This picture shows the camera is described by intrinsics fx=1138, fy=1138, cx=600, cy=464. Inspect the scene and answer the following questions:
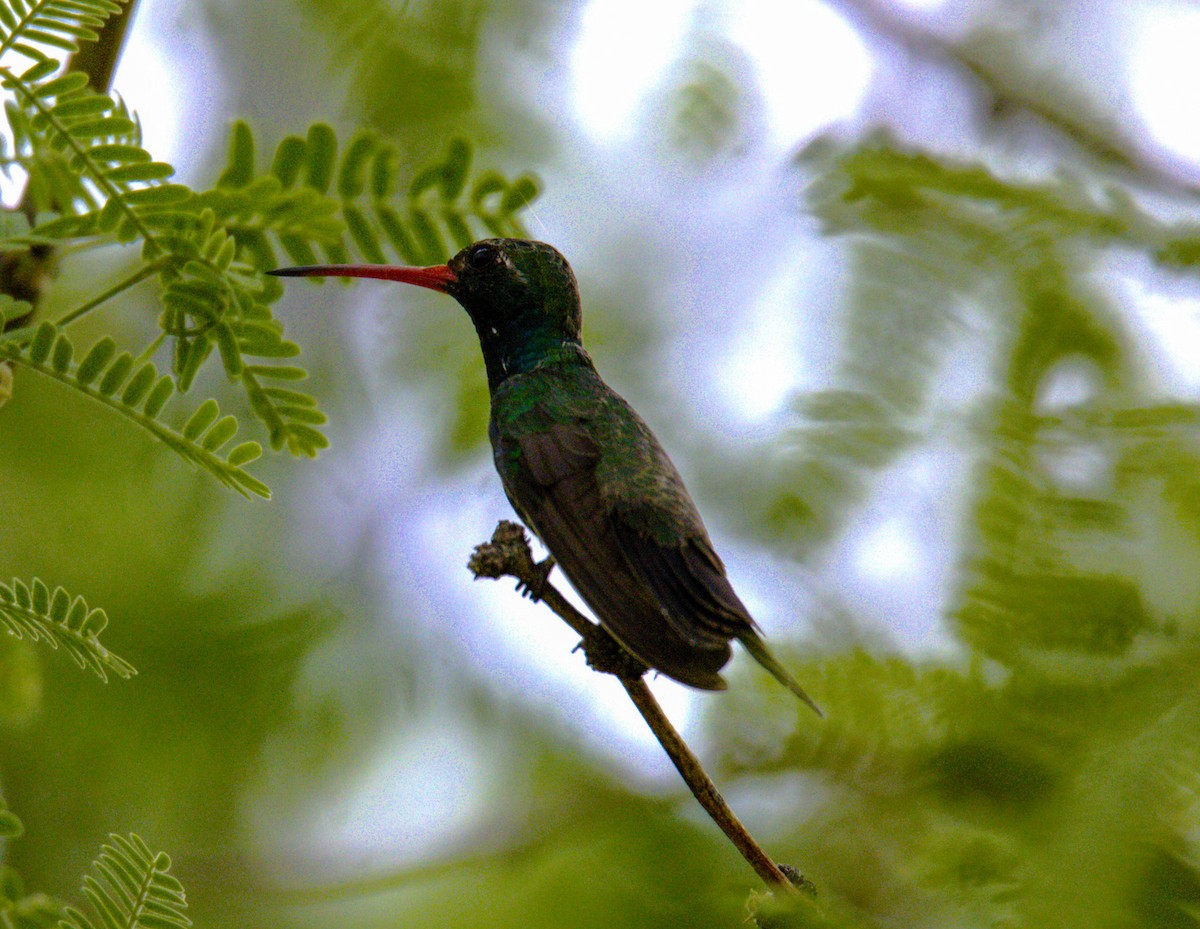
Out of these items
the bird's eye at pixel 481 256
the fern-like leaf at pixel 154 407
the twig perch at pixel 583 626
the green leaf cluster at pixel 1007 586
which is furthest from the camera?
the bird's eye at pixel 481 256

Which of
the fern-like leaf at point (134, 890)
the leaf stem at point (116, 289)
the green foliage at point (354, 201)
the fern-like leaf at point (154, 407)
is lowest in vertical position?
the fern-like leaf at point (134, 890)

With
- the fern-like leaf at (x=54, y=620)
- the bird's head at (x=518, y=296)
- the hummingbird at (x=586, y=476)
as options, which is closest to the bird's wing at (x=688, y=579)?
the hummingbird at (x=586, y=476)

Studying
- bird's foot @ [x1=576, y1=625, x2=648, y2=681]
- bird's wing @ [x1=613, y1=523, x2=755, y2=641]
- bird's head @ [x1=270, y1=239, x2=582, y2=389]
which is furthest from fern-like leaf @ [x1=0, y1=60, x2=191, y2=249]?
bird's head @ [x1=270, y1=239, x2=582, y2=389]

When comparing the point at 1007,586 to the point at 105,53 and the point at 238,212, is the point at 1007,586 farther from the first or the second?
the point at 105,53

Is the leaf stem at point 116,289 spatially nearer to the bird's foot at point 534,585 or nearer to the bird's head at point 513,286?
the bird's foot at point 534,585

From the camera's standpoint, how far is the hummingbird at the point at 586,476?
6.31ft

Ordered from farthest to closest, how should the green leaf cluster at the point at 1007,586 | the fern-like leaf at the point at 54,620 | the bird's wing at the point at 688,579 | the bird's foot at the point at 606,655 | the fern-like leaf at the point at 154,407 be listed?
the bird's wing at the point at 688,579, the bird's foot at the point at 606,655, the fern-like leaf at the point at 154,407, the fern-like leaf at the point at 54,620, the green leaf cluster at the point at 1007,586

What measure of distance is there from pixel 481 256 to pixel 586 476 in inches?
29.7

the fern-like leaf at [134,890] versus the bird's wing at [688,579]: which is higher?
the bird's wing at [688,579]

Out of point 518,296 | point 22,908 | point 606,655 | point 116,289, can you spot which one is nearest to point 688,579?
point 606,655

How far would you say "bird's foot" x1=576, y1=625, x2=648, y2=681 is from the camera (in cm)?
183

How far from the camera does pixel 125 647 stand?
10.1 feet

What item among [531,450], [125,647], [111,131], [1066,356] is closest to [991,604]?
[1066,356]

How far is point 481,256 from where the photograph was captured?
295 cm
